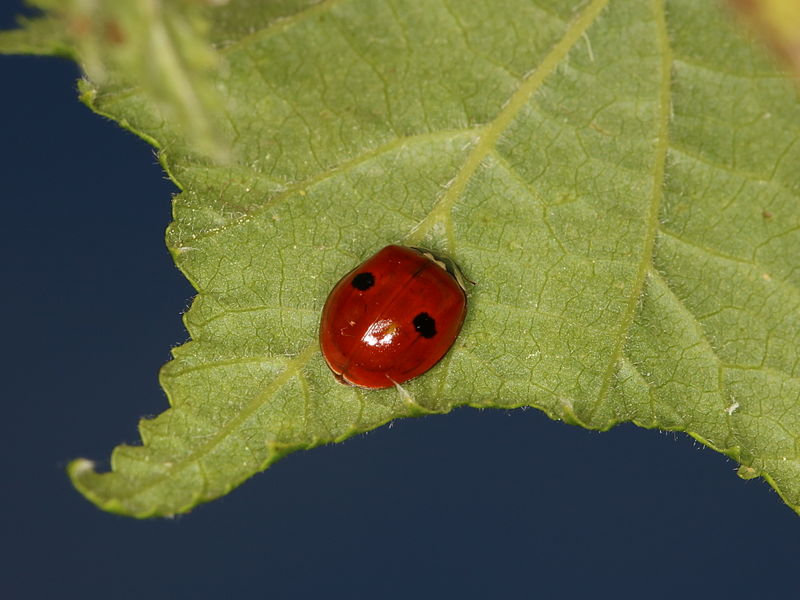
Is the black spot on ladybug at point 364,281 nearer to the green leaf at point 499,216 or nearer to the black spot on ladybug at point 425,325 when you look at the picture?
the green leaf at point 499,216

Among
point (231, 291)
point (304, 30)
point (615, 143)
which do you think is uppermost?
point (304, 30)

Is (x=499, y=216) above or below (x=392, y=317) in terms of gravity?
above

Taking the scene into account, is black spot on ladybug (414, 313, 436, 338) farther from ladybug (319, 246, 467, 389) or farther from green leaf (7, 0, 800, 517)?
green leaf (7, 0, 800, 517)

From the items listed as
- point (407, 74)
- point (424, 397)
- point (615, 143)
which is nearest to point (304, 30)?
point (407, 74)

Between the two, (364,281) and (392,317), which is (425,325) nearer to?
(392,317)

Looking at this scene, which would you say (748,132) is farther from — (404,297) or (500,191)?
(404,297)

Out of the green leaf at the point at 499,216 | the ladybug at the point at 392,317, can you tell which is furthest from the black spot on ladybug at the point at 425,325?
the green leaf at the point at 499,216

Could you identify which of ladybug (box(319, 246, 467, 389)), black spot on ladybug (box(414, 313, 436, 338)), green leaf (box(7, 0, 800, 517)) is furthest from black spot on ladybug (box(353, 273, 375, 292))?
black spot on ladybug (box(414, 313, 436, 338))

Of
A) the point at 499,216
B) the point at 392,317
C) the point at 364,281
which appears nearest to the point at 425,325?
the point at 392,317
